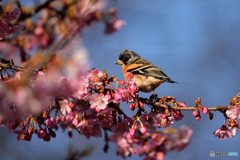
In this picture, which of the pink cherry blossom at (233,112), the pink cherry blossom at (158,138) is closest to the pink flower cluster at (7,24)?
the pink cherry blossom at (158,138)

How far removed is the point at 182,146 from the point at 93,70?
112cm

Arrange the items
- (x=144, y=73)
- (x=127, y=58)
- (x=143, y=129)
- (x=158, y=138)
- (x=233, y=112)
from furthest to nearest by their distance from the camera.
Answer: (x=127, y=58)
(x=144, y=73)
(x=143, y=129)
(x=233, y=112)
(x=158, y=138)

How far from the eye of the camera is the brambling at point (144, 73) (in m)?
3.69

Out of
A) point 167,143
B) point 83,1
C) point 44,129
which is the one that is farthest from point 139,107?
point 83,1

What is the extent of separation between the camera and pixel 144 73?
389 cm

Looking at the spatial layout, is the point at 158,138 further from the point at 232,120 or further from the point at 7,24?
the point at 7,24

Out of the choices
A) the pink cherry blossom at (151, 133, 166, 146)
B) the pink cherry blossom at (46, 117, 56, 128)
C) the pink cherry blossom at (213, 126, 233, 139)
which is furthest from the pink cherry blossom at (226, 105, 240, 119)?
the pink cherry blossom at (46, 117, 56, 128)

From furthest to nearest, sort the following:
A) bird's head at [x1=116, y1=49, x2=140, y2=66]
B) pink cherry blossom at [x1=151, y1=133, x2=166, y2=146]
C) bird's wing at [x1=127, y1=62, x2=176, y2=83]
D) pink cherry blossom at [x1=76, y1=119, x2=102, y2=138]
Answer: bird's head at [x1=116, y1=49, x2=140, y2=66] → bird's wing at [x1=127, y1=62, x2=176, y2=83] → pink cherry blossom at [x1=76, y1=119, x2=102, y2=138] → pink cherry blossom at [x1=151, y1=133, x2=166, y2=146]

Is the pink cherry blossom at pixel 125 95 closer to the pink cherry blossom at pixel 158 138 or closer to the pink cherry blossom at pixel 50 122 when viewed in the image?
the pink cherry blossom at pixel 158 138

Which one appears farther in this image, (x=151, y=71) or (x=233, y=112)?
(x=151, y=71)

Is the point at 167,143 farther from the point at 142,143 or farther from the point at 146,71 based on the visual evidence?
the point at 146,71

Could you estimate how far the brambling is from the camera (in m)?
3.69

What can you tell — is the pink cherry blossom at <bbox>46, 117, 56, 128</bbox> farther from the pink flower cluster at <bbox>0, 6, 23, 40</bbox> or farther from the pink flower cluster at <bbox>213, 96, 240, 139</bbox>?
the pink flower cluster at <bbox>213, 96, 240, 139</bbox>

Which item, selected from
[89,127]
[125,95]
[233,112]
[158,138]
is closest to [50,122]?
[89,127]
